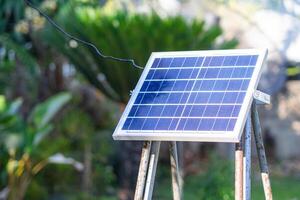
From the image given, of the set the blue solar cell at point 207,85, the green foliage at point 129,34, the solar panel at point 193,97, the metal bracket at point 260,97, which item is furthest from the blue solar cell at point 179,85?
the green foliage at point 129,34

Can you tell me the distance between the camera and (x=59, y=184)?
1229cm

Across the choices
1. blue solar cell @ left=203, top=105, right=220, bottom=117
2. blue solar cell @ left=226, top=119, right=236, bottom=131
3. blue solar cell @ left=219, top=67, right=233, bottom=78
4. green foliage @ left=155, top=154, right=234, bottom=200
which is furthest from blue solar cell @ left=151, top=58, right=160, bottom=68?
green foliage @ left=155, top=154, right=234, bottom=200

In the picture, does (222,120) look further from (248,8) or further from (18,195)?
(248,8)

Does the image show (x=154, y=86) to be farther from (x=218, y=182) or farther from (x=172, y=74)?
(x=218, y=182)

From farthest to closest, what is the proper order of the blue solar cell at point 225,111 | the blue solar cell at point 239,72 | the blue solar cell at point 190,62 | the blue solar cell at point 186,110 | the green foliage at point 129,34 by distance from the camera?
the green foliage at point 129,34 → the blue solar cell at point 190,62 → the blue solar cell at point 239,72 → the blue solar cell at point 186,110 → the blue solar cell at point 225,111

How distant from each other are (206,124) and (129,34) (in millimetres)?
5634

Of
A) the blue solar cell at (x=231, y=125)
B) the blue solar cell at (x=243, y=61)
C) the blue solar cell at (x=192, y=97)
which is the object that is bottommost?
the blue solar cell at (x=231, y=125)

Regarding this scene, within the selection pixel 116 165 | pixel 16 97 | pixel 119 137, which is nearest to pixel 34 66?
pixel 16 97

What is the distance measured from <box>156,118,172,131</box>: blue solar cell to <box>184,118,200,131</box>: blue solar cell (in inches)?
4.2

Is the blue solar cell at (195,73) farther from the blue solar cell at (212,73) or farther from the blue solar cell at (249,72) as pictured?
the blue solar cell at (249,72)

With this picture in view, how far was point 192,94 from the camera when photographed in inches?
160

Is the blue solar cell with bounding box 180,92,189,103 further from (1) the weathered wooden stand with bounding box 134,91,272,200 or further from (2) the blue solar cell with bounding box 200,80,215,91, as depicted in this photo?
(1) the weathered wooden stand with bounding box 134,91,272,200

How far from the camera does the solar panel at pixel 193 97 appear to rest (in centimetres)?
379

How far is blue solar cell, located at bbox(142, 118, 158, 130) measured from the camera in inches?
155
